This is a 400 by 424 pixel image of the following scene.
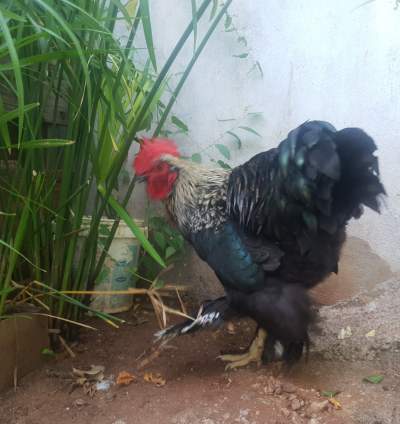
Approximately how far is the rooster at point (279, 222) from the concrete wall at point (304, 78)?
1.94 feet

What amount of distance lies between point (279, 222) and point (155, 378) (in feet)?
2.94

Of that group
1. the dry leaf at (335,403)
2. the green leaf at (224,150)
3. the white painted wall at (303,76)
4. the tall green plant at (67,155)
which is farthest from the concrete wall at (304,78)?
the dry leaf at (335,403)

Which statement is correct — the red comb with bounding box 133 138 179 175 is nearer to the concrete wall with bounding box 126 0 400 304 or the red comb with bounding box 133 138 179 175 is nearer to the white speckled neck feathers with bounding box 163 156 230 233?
the white speckled neck feathers with bounding box 163 156 230 233

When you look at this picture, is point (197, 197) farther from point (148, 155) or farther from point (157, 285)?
point (157, 285)

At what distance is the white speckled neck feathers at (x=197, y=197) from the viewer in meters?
1.99

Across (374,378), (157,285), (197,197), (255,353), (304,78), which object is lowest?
(255,353)

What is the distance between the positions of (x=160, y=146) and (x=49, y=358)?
117 centimetres

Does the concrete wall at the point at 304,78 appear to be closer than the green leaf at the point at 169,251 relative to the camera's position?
Yes

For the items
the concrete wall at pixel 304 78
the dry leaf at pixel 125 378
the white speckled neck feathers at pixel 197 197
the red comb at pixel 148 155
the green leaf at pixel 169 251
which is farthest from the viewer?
the green leaf at pixel 169 251

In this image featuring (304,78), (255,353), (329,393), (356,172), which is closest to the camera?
(356,172)

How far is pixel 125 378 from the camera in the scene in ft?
6.19

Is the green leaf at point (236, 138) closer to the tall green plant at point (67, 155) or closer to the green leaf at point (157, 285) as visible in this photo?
the tall green plant at point (67, 155)

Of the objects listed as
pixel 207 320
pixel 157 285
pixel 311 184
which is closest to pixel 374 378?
pixel 207 320

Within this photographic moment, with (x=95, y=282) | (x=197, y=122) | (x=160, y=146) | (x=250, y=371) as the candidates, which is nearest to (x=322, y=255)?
(x=250, y=371)
